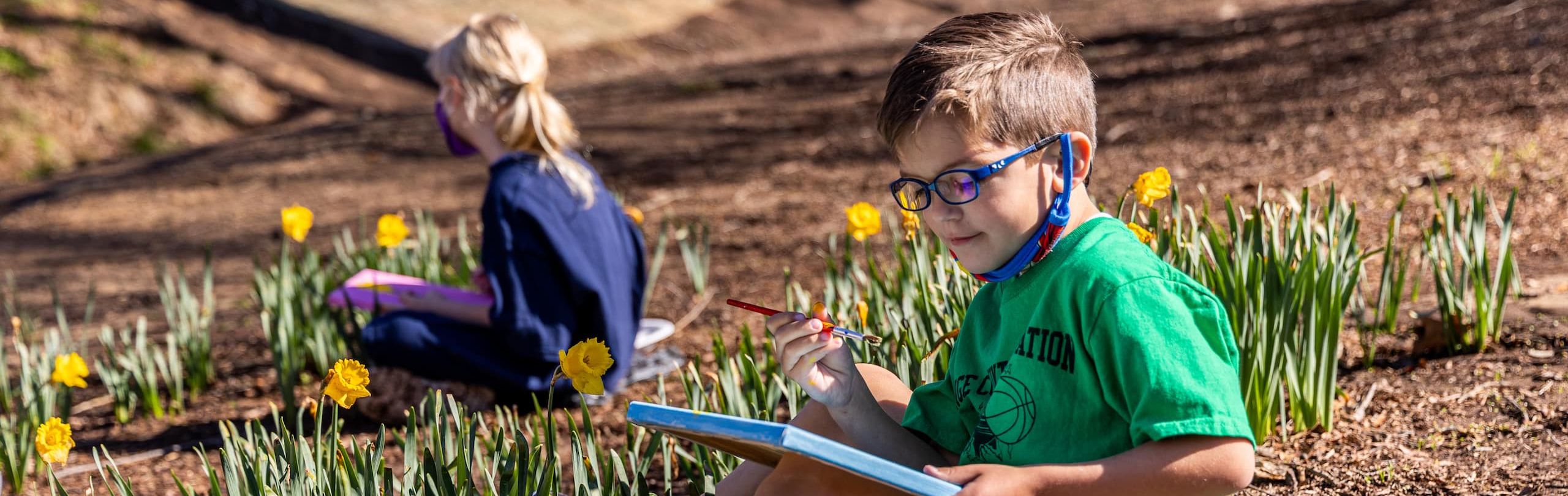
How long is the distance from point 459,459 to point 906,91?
2.70ft

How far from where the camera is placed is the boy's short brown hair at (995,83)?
1.47 meters

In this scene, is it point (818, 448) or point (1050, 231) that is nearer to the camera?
point (818, 448)

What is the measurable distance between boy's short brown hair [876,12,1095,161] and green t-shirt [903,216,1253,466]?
15 cm

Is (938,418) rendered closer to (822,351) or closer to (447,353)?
(822,351)

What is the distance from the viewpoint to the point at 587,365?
1727 millimetres

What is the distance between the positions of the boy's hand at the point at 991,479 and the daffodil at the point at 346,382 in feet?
2.78

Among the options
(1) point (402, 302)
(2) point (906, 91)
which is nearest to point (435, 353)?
(1) point (402, 302)

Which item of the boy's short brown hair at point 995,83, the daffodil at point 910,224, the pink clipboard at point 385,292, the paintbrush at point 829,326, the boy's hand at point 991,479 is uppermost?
the boy's short brown hair at point 995,83

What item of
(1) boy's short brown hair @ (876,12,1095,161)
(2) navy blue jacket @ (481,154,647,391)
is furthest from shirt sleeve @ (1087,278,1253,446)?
(2) navy blue jacket @ (481,154,647,391)

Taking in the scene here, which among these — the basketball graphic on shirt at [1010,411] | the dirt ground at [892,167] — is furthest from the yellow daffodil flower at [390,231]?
the basketball graphic on shirt at [1010,411]

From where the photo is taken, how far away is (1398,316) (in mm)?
2996

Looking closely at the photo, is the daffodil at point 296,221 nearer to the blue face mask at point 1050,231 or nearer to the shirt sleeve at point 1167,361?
the blue face mask at point 1050,231

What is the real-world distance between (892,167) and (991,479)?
437cm

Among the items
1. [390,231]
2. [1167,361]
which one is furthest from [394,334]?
[1167,361]
